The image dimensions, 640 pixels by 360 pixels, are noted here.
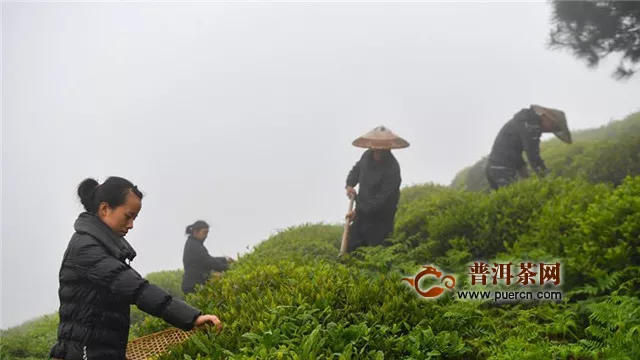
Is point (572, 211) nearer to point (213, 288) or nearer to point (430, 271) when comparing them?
point (430, 271)

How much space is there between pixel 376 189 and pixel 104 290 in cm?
569

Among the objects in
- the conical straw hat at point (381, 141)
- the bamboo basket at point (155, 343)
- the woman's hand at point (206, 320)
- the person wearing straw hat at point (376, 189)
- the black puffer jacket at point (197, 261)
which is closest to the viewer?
the woman's hand at point (206, 320)

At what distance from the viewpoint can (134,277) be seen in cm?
364

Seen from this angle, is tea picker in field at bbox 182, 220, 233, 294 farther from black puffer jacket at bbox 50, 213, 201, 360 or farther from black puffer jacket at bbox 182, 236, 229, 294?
black puffer jacket at bbox 50, 213, 201, 360

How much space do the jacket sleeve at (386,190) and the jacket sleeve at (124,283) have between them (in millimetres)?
5220

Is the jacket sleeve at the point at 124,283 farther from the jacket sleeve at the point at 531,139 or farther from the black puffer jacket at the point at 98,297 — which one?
the jacket sleeve at the point at 531,139

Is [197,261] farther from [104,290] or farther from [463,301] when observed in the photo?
[104,290]

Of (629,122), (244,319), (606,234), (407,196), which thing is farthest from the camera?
(629,122)

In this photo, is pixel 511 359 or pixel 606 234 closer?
pixel 511 359

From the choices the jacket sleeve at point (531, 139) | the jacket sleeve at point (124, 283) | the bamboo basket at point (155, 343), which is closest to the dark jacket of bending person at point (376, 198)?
the jacket sleeve at point (531, 139)

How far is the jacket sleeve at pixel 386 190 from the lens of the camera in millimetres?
8602

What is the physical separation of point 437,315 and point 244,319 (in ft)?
5.11

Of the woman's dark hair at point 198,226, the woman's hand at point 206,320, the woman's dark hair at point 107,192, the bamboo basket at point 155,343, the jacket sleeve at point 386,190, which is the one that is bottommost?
the bamboo basket at point 155,343

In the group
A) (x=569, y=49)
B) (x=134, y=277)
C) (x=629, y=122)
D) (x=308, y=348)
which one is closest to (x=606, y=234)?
(x=308, y=348)
